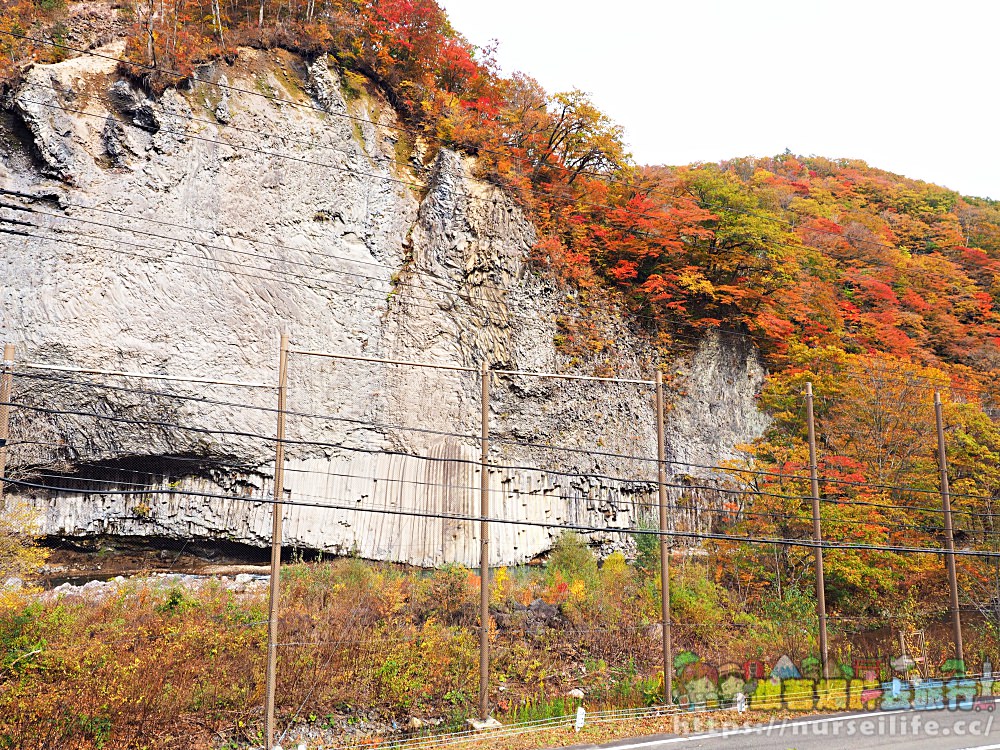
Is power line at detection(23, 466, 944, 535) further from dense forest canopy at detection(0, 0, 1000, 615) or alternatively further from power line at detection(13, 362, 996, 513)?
power line at detection(13, 362, 996, 513)

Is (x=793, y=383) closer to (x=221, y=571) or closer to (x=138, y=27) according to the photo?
(x=221, y=571)

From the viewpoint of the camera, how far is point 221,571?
15.8 meters

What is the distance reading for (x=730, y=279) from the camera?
25.5m

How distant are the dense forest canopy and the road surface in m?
4.17

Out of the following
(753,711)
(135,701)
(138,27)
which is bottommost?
(753,711)

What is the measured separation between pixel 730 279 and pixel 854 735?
17.4 meters

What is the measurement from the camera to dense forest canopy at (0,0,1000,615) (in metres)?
18.3

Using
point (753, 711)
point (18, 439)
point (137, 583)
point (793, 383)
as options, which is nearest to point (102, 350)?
point (18, 439)

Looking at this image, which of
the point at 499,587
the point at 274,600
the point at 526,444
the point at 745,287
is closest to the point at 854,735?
the point at 499,587

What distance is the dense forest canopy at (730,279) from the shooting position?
18312 mm

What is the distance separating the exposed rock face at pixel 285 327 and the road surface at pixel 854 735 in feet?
14.6

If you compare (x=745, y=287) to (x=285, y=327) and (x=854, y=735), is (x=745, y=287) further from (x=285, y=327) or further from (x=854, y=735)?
(x=854, y=735)

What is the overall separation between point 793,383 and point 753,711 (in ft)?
40.9

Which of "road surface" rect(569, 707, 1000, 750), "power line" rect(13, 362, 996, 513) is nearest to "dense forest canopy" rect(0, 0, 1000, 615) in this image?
"power line" rect(13, 362, 996, 513)
